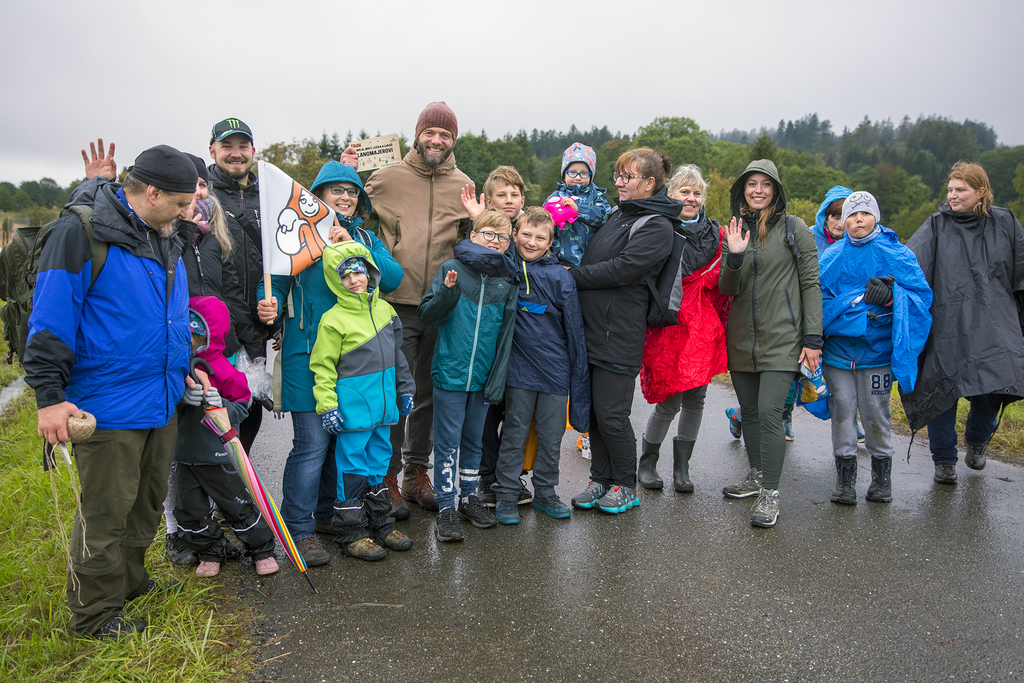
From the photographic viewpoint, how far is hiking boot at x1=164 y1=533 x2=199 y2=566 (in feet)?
11.7

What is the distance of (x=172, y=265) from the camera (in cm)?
296

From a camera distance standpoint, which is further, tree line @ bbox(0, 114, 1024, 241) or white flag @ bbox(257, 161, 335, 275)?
tree line @ bbox(0, 114, 1024, 241)

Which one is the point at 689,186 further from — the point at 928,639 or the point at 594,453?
the point at 928,639

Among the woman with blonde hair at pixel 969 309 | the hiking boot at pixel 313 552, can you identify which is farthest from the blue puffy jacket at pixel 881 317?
the hiking boot at pixel 313 552

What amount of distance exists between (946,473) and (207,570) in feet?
17.1

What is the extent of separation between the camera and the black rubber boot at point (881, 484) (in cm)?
466

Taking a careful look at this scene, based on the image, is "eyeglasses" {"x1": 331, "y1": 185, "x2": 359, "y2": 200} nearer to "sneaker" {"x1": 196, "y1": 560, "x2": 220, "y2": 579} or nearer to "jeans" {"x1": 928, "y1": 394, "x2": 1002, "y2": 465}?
"sneaker" {"x1": 196, "y1": 560, "x2": 220, "y2": 579}

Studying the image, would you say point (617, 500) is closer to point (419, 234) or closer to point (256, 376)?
point (419, 234)

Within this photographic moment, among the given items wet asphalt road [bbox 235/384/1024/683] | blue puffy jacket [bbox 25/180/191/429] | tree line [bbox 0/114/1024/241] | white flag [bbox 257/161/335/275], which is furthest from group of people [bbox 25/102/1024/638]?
tree line [bbox 0/114/1024/241]

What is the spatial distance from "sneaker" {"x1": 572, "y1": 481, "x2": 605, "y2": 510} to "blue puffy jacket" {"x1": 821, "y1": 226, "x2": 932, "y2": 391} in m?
1.96

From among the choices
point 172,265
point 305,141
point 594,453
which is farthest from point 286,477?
point 305,141

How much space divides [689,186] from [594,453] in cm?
202

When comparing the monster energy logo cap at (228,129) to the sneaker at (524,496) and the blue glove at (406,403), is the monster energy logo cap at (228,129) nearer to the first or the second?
the blue glove at (406,403)

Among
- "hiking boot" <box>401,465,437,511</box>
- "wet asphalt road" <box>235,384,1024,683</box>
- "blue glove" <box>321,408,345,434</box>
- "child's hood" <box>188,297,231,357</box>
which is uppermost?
"child's hood" <box>188,297,231,357</box>
